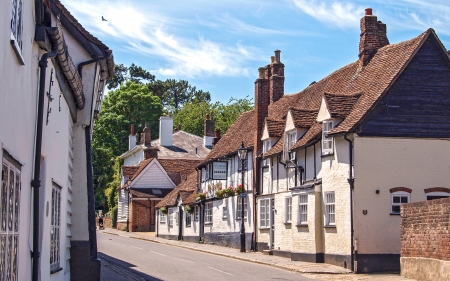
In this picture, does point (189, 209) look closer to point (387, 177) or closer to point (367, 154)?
point (367, 154)

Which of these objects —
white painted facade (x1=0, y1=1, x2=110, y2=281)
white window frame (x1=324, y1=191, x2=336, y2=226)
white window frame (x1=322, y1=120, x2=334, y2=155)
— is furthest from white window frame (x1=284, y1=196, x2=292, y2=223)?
white painted facade (x1=0, y1=1, x2=110, y2=281)

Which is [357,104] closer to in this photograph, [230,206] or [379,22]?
[379,22]

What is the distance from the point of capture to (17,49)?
6840 mm

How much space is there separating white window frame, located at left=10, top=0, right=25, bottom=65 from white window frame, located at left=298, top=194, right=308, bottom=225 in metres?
20.9

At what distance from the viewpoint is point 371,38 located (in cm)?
2806

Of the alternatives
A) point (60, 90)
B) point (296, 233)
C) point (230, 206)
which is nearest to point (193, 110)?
point (230, 206)

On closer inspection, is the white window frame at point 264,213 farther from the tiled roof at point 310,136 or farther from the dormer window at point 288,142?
the tiled roof at point 310,136

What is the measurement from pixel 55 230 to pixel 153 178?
48.9m

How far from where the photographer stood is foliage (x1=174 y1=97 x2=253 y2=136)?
87312 mm

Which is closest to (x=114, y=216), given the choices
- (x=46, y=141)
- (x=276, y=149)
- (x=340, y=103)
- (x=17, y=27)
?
(x=276, y=149)

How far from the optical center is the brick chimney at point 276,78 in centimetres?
3656

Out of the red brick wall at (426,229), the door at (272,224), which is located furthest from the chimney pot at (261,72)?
the red brick wall at (426,229)

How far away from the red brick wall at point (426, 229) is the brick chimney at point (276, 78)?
16.8 metres

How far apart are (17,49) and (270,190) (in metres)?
26.5
